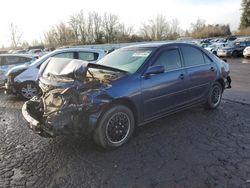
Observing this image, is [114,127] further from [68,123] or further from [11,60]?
[11,60]

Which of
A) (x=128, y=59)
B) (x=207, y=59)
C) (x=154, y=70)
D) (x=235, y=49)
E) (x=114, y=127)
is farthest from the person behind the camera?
(x=235, y=49)

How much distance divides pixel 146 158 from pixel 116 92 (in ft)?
3.62

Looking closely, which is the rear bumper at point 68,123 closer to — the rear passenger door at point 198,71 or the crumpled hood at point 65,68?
the crumpled hood at point 65,68

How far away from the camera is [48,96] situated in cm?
413

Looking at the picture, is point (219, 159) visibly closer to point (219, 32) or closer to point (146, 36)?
point (146, 36)

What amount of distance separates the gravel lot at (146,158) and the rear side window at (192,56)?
4.05 ft

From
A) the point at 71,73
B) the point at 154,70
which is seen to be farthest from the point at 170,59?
the point at 71,73

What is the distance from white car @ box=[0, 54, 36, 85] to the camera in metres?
10.1

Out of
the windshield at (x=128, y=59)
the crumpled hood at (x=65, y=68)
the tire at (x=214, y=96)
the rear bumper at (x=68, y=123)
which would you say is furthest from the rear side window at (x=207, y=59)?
the rear bumper at (x=68, y=123)

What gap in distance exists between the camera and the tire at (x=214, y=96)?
610 centimetres

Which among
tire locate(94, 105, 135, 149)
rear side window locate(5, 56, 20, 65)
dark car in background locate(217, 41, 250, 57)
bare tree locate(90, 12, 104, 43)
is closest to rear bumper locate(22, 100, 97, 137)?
tire locate(94, 105, 135, 149)

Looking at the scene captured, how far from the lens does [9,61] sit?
10367 millimetres

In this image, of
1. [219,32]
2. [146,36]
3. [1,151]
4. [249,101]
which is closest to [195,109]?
[249,101]

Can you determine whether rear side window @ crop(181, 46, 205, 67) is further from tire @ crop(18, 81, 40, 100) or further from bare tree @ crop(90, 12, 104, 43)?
bare tree @ crop(90, 12, 104, 43)
